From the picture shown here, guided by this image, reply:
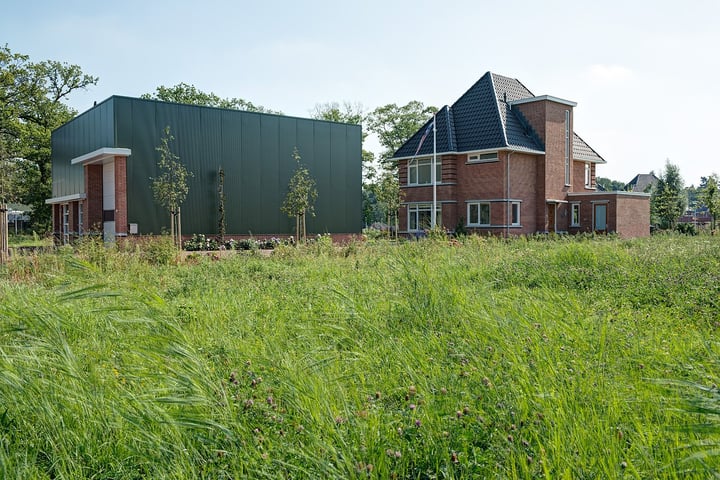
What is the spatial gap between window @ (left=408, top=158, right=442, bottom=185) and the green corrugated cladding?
509 cm

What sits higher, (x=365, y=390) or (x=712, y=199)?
(x=712, y=199)

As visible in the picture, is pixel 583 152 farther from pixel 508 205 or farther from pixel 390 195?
pixel 390 195

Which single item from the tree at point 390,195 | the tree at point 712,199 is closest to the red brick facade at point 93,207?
the tree at point 390,195

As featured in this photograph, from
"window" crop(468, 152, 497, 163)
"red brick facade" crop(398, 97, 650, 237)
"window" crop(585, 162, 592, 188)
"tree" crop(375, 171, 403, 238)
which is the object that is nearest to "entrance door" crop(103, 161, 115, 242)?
"tree" crop(375, 171, 403, 238)

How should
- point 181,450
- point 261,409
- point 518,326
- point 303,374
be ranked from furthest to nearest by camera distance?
1. point 518,326
2. point 303,374
3. point 261,409
4. point 181,450

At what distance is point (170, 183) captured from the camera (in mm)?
22672

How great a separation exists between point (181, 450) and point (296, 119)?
87.4ft

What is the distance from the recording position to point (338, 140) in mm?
29984

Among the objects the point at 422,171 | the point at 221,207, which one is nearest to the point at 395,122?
the point at 422,171

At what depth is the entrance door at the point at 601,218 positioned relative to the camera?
110 ft

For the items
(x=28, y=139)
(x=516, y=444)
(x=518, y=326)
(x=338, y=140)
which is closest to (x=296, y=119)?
(x=338, y=140)

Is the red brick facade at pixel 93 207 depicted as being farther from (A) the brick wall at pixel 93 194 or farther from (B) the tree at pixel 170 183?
(B) the tree at pixel 170 183

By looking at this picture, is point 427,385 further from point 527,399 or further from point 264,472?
point 264,472

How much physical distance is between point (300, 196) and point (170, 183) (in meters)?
5.47
